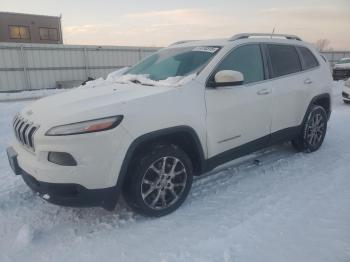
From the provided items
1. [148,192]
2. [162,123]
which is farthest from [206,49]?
[148,192]

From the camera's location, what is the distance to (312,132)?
541 cm

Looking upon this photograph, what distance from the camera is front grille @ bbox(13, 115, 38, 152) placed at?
3.21 meters

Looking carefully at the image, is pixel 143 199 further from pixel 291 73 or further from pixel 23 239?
pixel 291 73

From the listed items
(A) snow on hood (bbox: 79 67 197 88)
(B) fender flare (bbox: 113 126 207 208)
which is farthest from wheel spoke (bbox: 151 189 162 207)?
(A) snow on hood (bbox: 79 67 197 88)

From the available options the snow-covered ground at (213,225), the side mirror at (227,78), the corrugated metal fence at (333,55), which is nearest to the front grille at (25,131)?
the snow-covered ground at (213,225)

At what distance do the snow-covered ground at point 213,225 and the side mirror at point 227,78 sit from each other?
1.26m

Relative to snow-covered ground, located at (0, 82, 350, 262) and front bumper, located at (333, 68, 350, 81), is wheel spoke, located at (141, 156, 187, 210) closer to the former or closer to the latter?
snow-covered ground, located at (0, 82, 350, 262)

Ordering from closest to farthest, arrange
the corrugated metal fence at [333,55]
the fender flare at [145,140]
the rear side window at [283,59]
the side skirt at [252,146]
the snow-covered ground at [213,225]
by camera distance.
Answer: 1. the snow-covered ground at [213,225]
2. the fender flare at [145,140]
3. the side skirt at [252,146]
4. the rear side window at [283,59]
5. the corrugated metal fence at [333,55]

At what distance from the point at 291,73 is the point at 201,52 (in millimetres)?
1554

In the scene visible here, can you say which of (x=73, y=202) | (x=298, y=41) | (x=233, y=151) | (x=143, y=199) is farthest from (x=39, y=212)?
(x=298, y=41)

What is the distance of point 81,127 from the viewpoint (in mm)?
2971

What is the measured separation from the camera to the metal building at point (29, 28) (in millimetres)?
31688

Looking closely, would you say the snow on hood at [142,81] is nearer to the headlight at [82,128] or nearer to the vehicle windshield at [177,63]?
the vehicle windshield at [177,63]

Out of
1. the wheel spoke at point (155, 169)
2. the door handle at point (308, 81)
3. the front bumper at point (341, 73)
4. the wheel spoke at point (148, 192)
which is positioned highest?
the door handle at point (308, 81)
